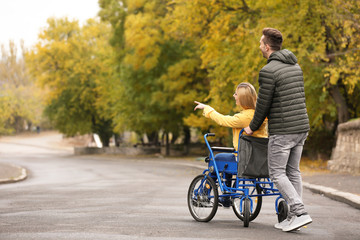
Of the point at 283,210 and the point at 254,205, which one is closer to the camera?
the point at 283,210

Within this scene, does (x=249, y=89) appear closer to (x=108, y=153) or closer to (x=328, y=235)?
(x=328, y=235)

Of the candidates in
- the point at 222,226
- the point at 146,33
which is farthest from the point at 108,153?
the point at 222,226

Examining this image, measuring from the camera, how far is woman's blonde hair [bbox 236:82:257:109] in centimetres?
674

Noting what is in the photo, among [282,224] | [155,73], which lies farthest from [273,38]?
[155,73]

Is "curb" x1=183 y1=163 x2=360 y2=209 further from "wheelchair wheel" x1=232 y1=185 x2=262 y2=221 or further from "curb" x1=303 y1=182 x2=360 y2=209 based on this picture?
"wheelchair wheel" x1=232 y1=185 x2=262 y2=221

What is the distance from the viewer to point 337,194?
10859mm

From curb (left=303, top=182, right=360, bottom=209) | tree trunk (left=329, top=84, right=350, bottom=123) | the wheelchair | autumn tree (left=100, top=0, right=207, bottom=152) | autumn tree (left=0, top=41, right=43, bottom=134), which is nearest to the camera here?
the wheelchair

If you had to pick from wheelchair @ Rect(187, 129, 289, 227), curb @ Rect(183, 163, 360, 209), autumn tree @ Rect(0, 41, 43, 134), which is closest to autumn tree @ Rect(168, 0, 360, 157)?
curb @ Rect(183, 163, 360, 209)

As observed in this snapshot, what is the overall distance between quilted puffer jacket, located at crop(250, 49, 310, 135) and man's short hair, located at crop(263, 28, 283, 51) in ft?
0.58

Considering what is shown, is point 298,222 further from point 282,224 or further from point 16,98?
point 16,98

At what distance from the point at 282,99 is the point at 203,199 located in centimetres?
174

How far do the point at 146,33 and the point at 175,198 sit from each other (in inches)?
905

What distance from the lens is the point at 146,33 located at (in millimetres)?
32844

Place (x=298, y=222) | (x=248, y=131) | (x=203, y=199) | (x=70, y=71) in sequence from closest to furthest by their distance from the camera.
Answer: (x=298, y=222)
(x=248, y=131)
(x=203, y=199)
(x=70, y=71)
